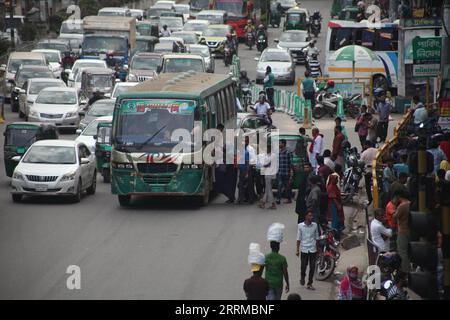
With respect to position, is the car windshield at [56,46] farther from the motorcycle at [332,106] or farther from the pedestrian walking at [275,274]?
the pedestrian walking at [275,274]

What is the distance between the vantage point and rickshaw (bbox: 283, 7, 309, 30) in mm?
73750

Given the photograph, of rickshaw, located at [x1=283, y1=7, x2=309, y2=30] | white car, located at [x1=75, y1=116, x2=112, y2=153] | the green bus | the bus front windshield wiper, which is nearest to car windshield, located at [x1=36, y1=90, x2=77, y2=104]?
white car, located at [x1=75, y1=116, x2=112, y2=153]

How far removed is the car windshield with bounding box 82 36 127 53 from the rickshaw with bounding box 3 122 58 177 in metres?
21.8

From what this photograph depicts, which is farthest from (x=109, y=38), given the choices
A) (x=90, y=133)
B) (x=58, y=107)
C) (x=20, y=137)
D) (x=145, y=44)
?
(x=20, y=137)

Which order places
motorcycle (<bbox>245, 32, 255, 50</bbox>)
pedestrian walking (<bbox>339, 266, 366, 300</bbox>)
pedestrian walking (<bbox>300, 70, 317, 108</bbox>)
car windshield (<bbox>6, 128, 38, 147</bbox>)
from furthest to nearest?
1. motorcycle (<bbox>245, 32, 255, 50</bbox>)
2. pedestrian walking (<bbox>300, 70, 317, 108</bbox>)
3. car windshield (<bbox>6, 128, 38, 147</bbox>)
4. pedestrian walking (<bbox>339, 266, 366, 300</bbox>)

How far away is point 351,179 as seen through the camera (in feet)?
93.0

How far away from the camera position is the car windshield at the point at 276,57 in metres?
55.1

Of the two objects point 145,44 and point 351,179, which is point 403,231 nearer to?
point 351,179

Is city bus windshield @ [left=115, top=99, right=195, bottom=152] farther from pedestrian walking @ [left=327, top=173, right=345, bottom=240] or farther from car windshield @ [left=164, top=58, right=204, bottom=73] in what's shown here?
car windshield @ [left=164, top=58, right=204, bottom=73]

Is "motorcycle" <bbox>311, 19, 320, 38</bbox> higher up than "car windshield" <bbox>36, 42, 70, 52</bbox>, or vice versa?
"car windshield" <bbox>36, 42, 70, 52</bbox>

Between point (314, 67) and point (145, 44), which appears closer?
point (314, 67)

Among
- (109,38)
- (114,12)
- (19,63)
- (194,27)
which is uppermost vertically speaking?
(109,38)

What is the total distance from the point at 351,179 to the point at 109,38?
2906cm
